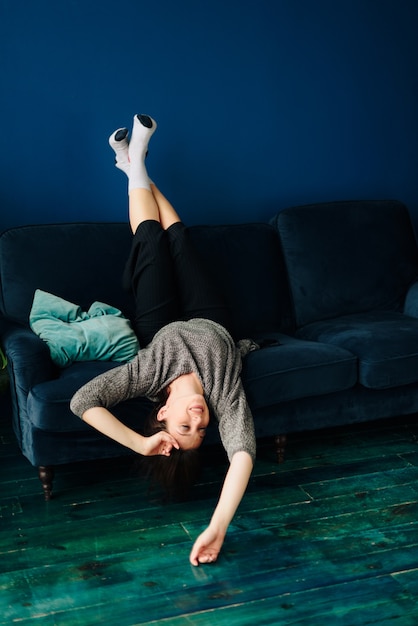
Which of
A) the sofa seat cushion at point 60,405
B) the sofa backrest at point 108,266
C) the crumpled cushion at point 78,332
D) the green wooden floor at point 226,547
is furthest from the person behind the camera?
the sofa backrest at point 108,266

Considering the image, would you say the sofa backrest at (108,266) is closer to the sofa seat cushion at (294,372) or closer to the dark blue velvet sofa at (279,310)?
the dark blue velvet sofa at (279,310)

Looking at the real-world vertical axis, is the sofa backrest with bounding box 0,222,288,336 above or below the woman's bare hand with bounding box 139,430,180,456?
above

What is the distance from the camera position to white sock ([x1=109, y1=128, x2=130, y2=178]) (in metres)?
3.24

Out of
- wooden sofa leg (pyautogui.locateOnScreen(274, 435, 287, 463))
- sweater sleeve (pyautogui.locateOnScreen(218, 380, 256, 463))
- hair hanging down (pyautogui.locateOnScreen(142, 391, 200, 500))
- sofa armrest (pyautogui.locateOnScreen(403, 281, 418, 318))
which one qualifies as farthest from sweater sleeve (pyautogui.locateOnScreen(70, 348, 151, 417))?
sofa armrest (pyautogui.locateOnScreen(403, 281, 418, 318))

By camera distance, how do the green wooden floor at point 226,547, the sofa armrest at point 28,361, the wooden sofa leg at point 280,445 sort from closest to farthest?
the green wooden floor at point 226,547, the sofa armrest at point 28,361, the wooden sofa leg at point 280,445

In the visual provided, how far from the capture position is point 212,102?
12.0 ft

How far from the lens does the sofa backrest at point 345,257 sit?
353cm

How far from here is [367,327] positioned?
3180mm

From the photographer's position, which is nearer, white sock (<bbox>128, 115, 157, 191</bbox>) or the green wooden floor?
the green wooden floor

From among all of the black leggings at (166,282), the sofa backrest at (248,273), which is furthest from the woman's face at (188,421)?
the sofa backrest at (248,273)

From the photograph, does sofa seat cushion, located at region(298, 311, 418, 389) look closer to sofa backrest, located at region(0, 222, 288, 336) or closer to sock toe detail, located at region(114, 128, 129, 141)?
sofa backrest, located at region(0, 222, 288, 336)

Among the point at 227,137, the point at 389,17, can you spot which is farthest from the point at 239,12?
the point at 389,17

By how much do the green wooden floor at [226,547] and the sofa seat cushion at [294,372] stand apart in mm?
306

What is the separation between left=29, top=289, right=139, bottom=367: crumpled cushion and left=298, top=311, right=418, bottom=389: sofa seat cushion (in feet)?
2.88
